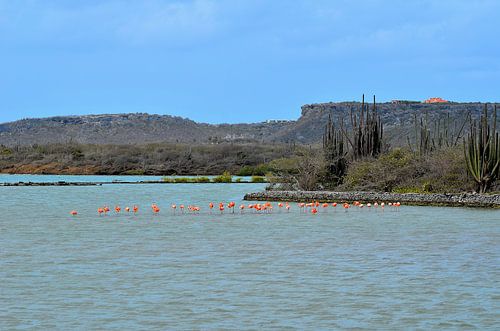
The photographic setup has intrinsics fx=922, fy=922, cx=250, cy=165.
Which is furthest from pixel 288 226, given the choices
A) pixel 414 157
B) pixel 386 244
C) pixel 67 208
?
pixel 414 157

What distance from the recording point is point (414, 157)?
3828cm

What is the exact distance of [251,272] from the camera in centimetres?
1573

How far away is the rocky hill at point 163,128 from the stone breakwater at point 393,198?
73672 millimetres

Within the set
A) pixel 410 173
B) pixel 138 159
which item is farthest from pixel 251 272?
pixel 138 159

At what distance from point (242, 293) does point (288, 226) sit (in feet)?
39.0

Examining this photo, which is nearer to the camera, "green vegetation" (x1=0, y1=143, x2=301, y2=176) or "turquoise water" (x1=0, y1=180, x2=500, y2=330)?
"turquoise water" (x1=0, y1=180, x2=500, y2=330)

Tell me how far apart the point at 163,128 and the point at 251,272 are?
124 metres

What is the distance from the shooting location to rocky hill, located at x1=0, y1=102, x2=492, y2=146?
115 meters

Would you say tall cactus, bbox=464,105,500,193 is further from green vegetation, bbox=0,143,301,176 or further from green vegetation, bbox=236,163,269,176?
green vegetation, bbox=0,143,301,176

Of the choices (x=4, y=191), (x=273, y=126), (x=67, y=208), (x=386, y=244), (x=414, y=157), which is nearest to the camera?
(x=386, y=244)

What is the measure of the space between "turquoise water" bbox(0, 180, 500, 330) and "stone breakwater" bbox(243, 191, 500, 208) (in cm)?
319

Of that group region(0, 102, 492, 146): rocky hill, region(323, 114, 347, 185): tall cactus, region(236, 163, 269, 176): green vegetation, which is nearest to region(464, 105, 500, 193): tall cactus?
region(323, 114, 347, 185): tall cactus

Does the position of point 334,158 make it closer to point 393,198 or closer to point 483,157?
point 393,198

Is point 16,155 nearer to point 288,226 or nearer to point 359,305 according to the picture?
point 288,226
